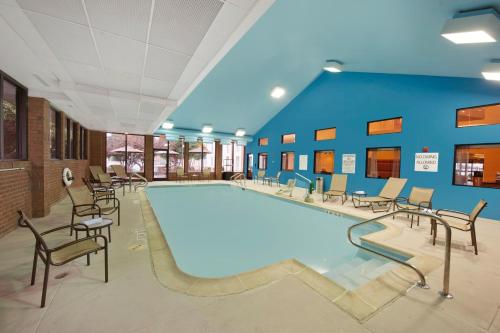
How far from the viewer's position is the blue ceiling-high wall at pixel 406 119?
480cm

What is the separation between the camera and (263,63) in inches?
297

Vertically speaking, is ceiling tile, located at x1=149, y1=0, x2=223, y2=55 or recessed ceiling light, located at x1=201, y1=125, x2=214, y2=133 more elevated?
recessed ceiling light, located at x1=201, y1=125, x2=214, y2=133

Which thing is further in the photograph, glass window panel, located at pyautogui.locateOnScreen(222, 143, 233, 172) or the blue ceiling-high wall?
glass window panel, located at pyautogui.locateOnScreen(222, 143, 233, 172)

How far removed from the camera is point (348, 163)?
755 cm

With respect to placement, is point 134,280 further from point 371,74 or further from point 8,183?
point 371,74

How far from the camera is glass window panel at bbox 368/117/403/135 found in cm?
637

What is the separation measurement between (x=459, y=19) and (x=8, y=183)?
22.1 ft

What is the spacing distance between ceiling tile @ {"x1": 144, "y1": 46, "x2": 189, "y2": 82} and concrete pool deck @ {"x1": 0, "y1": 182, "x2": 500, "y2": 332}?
252cm

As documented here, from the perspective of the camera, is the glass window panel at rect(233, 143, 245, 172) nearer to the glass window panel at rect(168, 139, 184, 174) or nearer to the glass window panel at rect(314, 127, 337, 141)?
the glass window panel at rect(168, 139, 184, 174)

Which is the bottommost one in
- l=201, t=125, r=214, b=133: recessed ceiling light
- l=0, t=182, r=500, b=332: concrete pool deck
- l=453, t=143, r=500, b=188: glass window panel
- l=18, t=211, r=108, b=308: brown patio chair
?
l=0, t=182, r=500, b=332: concrete pool deck

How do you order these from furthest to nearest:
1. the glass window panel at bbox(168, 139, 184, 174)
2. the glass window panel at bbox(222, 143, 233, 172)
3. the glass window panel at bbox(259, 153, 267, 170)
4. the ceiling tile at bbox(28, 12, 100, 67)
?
the glass window panel at bbox(222, 143, 233, 172) → the glass window panel at bbox(259, 153, 267, 170) → the glass window panel at bbox(168, 139, 184, 174) → the ceiling tile at bbox(28, 12, 100, 67)

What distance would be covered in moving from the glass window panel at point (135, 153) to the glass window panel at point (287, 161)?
742 centimetres

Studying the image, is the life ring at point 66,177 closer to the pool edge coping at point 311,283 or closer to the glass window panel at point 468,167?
the pool edge coping at point 311,283

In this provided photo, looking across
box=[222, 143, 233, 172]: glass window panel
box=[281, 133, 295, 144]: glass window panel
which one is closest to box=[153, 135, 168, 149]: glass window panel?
box=[222, 143, 233, 172]: glass window panel
